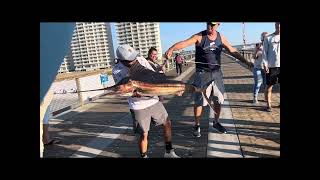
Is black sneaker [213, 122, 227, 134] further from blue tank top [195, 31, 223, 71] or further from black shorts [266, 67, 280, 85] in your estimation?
black shorts [266, 67, 280, 85]

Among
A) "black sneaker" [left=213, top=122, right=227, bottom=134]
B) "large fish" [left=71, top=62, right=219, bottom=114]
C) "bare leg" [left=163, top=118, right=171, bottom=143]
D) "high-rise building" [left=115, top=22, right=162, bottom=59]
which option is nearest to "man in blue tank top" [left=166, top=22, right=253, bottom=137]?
"black sneaker" [left=213, top=122, right=227, bottom=134]

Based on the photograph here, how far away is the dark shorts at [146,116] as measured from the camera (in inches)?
174

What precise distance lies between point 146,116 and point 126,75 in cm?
66

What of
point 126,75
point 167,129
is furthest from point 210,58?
point 126,75

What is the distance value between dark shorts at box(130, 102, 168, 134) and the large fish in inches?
14.1

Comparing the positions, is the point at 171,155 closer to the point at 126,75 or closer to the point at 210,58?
the point at 126,75

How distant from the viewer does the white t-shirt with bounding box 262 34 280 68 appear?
252 inches

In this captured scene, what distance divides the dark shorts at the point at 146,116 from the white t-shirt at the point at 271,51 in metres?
2.83

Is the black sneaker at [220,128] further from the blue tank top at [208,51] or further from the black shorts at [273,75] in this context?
the black shorts at [273,75]

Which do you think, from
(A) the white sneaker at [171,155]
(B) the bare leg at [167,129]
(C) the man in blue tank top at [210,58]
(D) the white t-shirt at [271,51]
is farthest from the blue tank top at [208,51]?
(D) the white t-shirt at [271,51]

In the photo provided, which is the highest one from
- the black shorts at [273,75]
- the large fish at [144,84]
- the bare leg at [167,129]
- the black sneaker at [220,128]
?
the large fish at [144,84]

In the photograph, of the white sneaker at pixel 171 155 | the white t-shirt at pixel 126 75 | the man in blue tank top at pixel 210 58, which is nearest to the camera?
the white t-shirt at pixel 126 75
